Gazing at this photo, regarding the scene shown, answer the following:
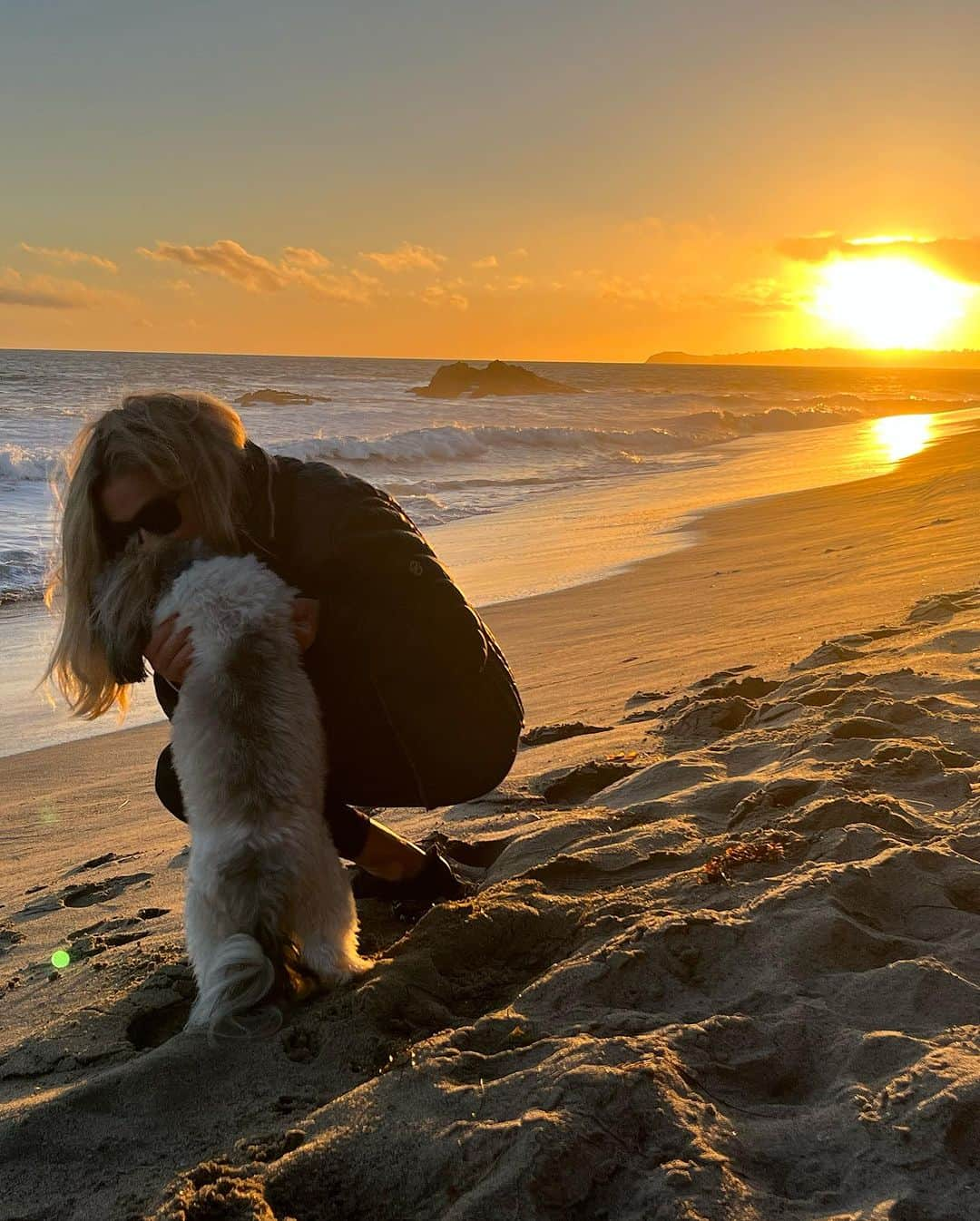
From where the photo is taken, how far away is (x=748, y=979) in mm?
2260

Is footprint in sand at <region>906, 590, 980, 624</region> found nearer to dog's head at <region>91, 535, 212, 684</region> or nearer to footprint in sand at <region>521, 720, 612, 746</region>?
footprint in sand at <region>521, 720, 612, 746</region>

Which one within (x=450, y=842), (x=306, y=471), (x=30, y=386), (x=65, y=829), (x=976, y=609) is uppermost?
(x=30, y=386)

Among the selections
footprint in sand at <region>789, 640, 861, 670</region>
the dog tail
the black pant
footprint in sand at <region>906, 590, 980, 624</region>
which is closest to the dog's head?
the black pant

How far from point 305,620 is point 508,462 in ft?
69.1

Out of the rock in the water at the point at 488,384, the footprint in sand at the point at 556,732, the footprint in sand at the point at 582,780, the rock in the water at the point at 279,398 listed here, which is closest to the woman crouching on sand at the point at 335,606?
the footprint in sand at the point at 582,780

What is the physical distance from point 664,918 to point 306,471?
5.33 feet

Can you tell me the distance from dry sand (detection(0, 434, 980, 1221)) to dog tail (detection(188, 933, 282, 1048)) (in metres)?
0.06

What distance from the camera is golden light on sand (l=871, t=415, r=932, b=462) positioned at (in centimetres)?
1923

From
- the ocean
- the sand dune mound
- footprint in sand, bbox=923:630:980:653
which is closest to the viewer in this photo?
the sand dune mound

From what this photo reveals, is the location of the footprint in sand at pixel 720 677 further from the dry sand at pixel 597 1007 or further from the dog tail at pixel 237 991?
the dog tail at pixel 237 991

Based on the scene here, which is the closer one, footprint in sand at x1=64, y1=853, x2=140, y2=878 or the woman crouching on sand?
the woman crouching on sand

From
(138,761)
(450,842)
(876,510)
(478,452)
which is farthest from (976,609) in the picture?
(478,452)

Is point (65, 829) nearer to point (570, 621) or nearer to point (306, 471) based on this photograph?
point (306, 471)

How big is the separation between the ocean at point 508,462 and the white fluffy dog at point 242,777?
478mm
